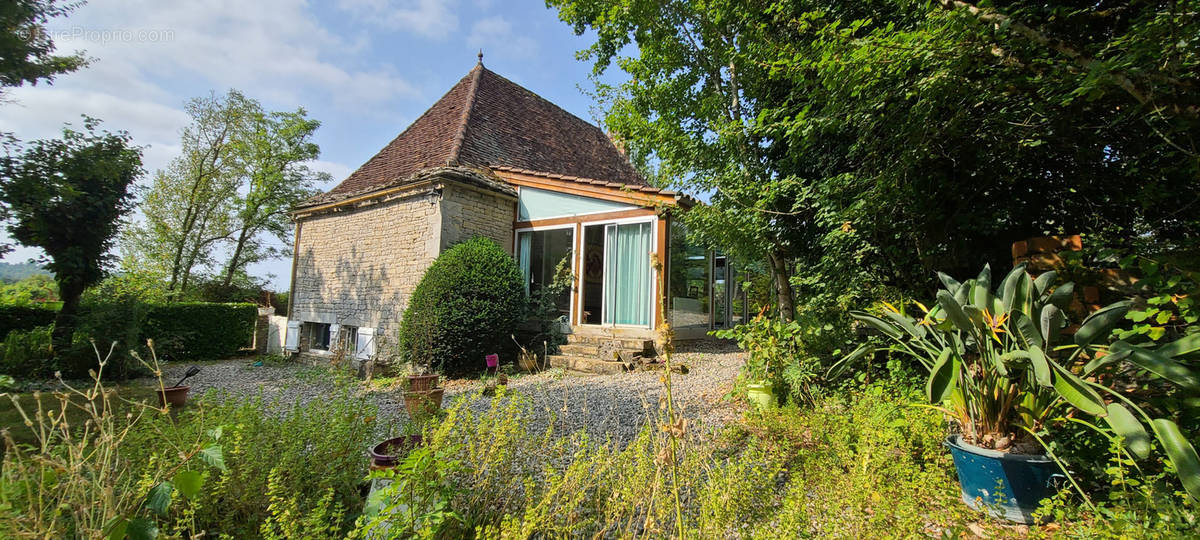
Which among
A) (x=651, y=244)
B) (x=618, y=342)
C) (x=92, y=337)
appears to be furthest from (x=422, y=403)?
(x=92, y=337)

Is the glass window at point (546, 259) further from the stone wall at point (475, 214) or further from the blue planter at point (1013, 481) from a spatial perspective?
the blue planter at point (1013, 481)

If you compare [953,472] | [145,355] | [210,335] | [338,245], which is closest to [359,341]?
[338,245]

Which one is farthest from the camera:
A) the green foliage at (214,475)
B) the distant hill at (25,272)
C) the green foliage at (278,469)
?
the distant hill at (25,272)

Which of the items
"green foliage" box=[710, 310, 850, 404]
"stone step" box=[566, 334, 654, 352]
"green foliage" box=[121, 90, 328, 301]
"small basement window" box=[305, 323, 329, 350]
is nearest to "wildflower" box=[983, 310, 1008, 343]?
"green foliage" box=[710, 310, 850, 404]

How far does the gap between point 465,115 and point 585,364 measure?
6552 millimetres

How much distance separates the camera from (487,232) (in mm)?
8977

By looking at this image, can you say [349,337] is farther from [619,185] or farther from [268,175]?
[268,175]

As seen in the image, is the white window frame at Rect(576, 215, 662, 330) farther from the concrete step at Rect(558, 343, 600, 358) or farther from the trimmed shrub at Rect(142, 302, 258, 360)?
the trimmed shrub at Rect(142, 302, 258, 360)

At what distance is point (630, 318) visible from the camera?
817 centimetres

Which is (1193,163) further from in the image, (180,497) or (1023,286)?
(180,497)

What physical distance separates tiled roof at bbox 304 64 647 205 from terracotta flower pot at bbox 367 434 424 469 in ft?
23.5

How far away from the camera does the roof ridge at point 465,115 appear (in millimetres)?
9148

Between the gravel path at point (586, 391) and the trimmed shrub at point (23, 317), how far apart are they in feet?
8.87

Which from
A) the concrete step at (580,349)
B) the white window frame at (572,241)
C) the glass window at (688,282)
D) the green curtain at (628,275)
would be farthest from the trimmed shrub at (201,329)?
the glass window at (688,282)
